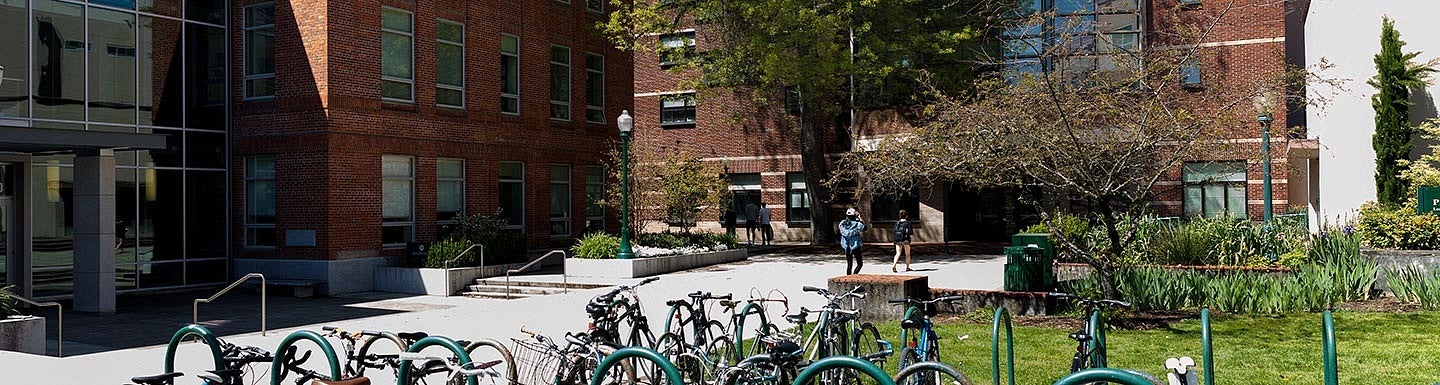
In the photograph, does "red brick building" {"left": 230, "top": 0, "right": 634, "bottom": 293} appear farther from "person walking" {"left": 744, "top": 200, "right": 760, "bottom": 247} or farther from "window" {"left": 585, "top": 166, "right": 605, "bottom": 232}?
"person walking" {"left": 744, "top": 200, "right": 760, "bottom": 247}

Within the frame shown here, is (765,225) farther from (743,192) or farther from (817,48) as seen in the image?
(817,48)

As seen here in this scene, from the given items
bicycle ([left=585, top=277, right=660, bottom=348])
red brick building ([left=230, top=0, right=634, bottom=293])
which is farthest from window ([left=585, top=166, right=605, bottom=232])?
bicycle ([left=585, top=277, right=660, bottom=348])

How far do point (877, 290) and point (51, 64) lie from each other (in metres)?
16.9

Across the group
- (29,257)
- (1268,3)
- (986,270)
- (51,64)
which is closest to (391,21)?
(51,64)

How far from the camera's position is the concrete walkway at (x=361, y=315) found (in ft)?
40.8

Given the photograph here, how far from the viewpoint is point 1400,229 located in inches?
699

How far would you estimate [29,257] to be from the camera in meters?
20.4

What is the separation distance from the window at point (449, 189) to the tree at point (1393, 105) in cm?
1951

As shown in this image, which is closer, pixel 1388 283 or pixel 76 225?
pixel 1388 283

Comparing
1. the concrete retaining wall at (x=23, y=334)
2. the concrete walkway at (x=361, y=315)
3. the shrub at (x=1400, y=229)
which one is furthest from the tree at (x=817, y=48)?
the concrete retaining wall at (x=23, y=334)

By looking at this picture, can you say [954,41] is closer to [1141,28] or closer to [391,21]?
[1141,28]

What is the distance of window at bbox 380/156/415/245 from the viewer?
25.2 meters

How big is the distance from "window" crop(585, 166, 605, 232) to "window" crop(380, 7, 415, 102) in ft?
24.2

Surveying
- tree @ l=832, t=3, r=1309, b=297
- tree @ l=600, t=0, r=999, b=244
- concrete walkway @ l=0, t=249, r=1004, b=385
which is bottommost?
concrete walkway @ l=0, t=249, r=1004, b=385
